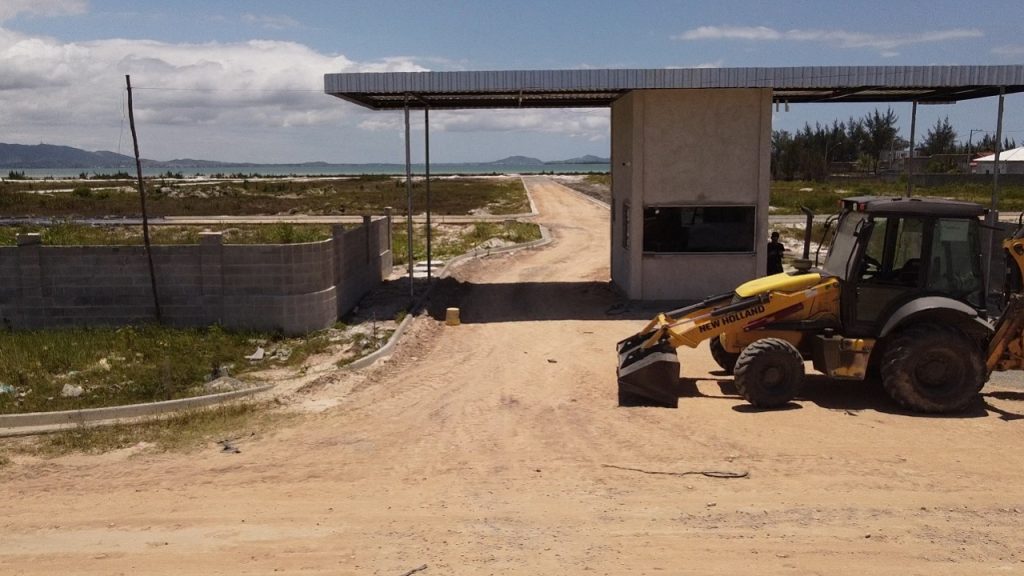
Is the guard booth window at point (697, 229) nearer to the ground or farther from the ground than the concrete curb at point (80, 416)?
farther from the ground

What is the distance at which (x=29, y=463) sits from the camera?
9.07m

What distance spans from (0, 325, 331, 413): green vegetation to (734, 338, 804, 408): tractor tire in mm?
6944

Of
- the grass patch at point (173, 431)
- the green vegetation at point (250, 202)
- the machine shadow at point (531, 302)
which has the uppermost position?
the green vegetation at point (250, 202)

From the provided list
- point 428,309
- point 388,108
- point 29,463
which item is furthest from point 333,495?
point 388,108

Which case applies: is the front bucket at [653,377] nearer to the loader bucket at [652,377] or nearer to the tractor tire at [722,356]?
the loader bucket at [652,377]

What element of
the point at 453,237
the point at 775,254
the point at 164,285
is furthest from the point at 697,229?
the point at 453,237

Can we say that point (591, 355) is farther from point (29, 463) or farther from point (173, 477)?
point (29, 463)

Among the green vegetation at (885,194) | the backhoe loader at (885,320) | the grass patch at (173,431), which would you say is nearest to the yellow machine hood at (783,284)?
the backhoe loader at (885,320)

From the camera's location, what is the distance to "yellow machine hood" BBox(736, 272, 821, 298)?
415 inches

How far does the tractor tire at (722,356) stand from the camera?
11.9 metres

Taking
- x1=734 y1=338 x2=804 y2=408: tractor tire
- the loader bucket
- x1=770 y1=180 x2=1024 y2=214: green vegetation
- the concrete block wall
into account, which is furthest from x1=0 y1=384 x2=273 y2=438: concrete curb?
x1=770 y1=180 x2=1024 y2=214: green vegetation

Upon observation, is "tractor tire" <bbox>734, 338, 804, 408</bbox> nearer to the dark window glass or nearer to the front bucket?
the front bucket

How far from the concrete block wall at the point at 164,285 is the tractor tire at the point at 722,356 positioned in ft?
23.1

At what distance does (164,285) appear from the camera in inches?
569
